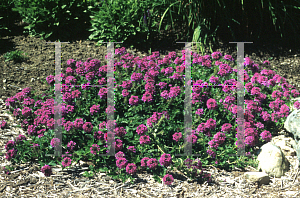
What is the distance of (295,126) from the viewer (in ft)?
13.6

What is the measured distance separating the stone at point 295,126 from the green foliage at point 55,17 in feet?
14.7

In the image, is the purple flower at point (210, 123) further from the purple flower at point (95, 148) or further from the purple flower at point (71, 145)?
the purple flower at point (71, 145)

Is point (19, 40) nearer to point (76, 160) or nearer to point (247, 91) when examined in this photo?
point (76, 160)

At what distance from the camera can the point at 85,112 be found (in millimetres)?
4238

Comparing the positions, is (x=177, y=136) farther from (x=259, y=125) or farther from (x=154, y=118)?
(x=259, y=125)

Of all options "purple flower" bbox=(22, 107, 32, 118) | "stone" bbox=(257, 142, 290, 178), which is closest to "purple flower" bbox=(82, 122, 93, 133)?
"purple flower" bbox=(22, 107, 32, 118)

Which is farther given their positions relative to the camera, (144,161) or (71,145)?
(71,145)

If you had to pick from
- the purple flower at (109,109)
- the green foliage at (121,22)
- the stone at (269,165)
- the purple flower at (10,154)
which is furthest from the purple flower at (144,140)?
the green foliage at (121,22)

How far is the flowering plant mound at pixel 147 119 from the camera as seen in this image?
3.73 metres

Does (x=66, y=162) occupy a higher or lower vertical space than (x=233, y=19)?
lower

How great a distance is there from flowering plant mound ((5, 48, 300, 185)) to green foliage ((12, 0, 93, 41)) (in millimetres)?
1873

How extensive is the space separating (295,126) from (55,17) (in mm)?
4972

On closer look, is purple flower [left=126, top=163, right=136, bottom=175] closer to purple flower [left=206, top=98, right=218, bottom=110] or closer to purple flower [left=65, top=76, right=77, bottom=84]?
purple flower [left=206, top=98, right=218, bottom=110]

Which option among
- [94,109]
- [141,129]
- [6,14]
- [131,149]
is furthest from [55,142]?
[6,14]
